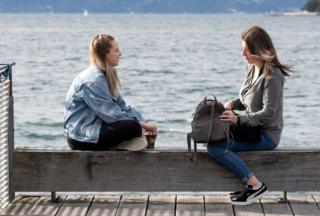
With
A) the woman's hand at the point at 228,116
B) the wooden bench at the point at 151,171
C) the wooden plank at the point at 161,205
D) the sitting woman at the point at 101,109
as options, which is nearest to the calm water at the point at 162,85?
the wooden plank at the point at 161,205

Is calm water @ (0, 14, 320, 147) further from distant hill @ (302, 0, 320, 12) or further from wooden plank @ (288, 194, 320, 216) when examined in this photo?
distant hill @ (302, 0, 320, 12)

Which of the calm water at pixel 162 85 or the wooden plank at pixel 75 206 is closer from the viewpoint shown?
the wooden plank at pixel 75 206

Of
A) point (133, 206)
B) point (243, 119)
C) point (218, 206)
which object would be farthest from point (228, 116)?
point (133, 206)

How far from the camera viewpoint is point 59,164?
658 centimetres

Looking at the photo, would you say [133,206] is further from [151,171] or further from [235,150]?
[235,150]

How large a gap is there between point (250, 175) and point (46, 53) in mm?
39951

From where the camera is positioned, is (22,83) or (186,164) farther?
(22,83)

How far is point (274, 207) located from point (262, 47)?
3.73 feet

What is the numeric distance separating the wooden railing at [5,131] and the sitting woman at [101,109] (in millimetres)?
425

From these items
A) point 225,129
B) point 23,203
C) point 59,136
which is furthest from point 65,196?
point 59,136

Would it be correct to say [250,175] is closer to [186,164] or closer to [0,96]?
[186,164]

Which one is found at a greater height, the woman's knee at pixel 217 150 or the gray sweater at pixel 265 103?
the gray sweater at pixel 265 103

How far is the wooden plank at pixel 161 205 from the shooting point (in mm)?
6402

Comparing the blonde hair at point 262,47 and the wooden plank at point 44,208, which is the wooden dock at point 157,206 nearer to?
the wooden plank at point 44,208
